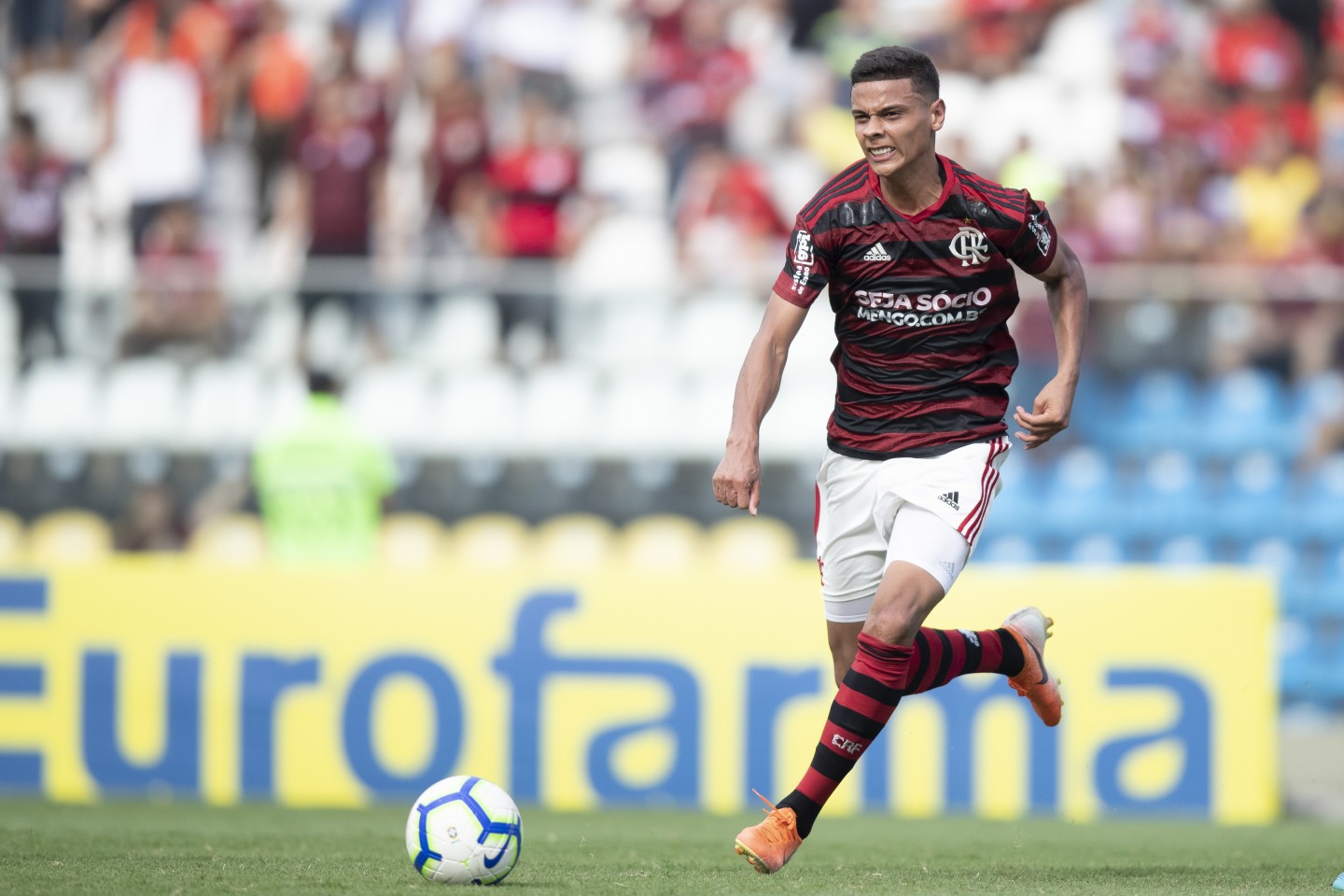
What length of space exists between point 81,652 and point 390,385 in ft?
7.89

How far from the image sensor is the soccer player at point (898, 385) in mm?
5102

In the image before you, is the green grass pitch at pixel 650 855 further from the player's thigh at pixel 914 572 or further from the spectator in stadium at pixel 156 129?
the spectator in stadium at pixel 156 129

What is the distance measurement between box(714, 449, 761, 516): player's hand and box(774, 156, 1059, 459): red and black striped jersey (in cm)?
51

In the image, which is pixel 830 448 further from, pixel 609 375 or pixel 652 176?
pixel 652 176

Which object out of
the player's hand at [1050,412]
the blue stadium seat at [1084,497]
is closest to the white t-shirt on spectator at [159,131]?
the blue stadium seat at [1084,497]

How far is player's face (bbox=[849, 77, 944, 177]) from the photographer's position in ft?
16.8

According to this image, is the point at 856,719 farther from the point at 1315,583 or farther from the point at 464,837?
the point at 1315,583

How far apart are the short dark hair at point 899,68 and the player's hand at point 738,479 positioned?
3.71 ft

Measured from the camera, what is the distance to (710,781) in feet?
27.1

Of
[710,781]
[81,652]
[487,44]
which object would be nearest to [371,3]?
[487,44]

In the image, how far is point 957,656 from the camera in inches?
217

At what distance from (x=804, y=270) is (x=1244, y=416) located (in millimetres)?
5374

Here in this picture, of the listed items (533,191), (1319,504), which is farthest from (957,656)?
(533,191)

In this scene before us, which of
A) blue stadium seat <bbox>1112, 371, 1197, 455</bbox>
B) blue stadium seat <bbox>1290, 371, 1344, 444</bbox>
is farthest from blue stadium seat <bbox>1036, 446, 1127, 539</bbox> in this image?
blue stadium seat <bbox>1290, 371, 1344, 444</bbox>
